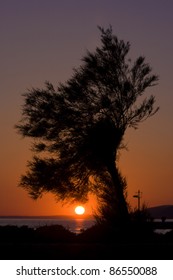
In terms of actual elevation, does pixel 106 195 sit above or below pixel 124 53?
below

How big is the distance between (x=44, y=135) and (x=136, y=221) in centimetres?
730

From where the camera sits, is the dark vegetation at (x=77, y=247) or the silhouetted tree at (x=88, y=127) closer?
the dark vegetation at (x=77, y=247)

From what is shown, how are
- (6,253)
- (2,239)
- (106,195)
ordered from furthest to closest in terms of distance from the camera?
(106,195) → (2,239) → (6,253)

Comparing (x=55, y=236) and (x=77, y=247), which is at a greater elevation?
(x=55, y=236)

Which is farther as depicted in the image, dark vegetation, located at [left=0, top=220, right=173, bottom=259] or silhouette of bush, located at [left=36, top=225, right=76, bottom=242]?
silhouette of bush, located at [left=36, top=225, right=76, bottom=242]

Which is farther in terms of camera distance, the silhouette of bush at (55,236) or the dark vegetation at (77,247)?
the silhouette of bush at (55,236)

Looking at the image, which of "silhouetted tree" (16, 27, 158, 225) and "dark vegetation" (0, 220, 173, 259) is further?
"silhouetted tree" (16, 27, 158, 225)

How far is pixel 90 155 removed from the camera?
36.7 m

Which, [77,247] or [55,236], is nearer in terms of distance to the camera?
[77,247]
